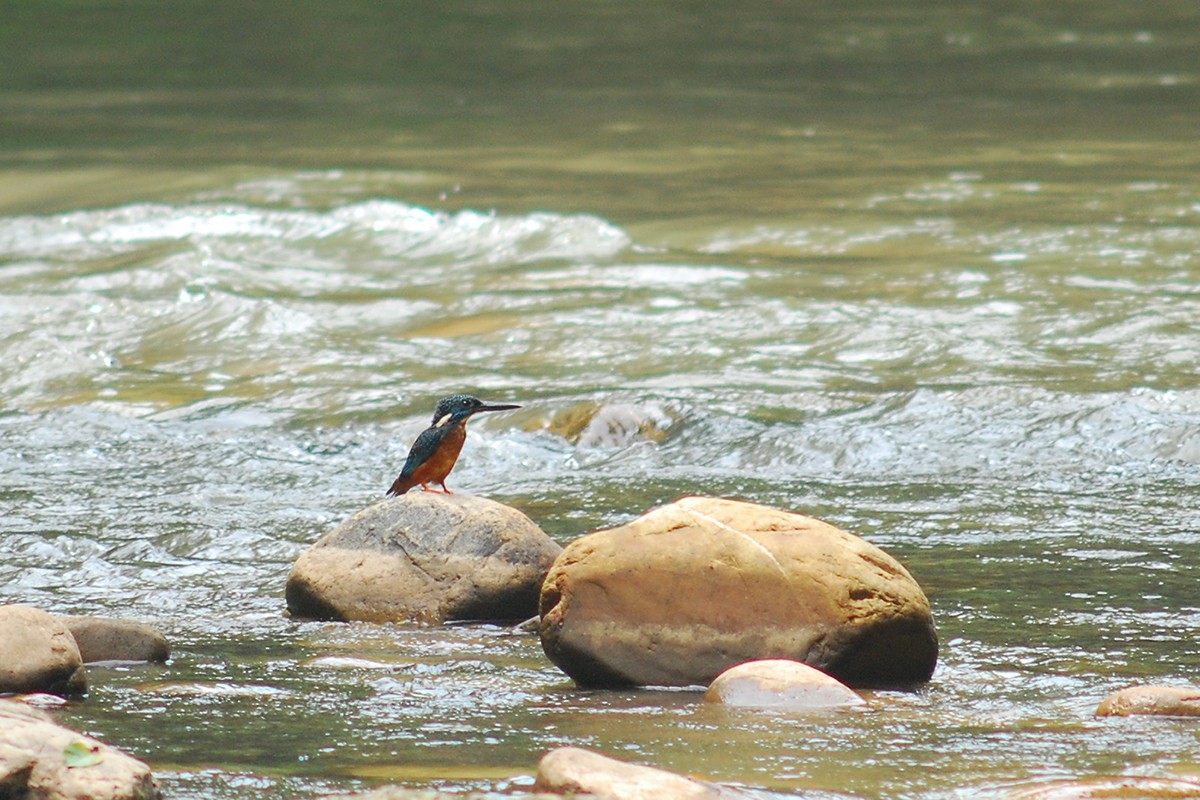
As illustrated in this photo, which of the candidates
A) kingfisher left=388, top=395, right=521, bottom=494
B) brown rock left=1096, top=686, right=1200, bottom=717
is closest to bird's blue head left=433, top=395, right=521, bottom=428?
kingfisher left=388, top=395, right=521, bottom=494

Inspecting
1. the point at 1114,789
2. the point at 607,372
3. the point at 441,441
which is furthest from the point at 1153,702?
the point at 607,372

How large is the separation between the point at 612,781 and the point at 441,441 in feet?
10.1

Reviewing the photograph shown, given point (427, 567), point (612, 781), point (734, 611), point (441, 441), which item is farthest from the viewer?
point (441, 441)

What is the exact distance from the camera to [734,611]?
16.2 ft

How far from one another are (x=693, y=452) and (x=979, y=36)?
1884cm

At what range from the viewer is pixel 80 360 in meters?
10.8

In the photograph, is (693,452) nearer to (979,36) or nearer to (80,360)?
(80,360)

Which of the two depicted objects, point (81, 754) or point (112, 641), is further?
point (112, 641)

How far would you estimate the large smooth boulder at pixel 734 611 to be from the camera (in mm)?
4902

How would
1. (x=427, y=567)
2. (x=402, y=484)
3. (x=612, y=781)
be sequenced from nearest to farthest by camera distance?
(x=612, y=781)
(x=427, y=567)
(x=402, y=484)

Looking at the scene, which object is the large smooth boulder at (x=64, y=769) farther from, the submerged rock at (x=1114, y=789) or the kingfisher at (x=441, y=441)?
the kingfisher at (x=441, y=441)

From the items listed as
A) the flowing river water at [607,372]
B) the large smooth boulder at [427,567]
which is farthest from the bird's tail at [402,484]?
the large smooth boulder at [427,567]

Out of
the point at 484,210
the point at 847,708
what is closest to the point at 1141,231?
the point at 484,210

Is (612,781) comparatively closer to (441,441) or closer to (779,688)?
(779,688)
